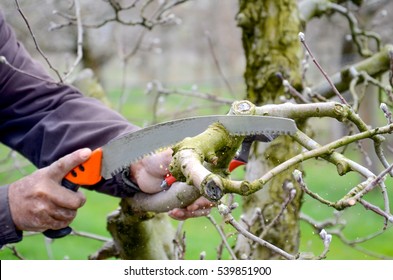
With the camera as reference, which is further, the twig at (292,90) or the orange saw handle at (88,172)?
the twig at (292,90)

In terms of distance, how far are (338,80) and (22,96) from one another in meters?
1.12

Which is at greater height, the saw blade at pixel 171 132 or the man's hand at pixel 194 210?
the saw blade at pixel 171 132

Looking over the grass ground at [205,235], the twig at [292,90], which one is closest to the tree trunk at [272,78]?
the twig at [292,90]

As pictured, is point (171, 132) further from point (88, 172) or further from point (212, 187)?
point (212, 187)

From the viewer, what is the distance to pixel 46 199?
1.88 meters

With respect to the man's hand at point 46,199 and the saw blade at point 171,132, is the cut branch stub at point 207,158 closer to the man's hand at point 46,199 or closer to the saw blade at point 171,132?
the saw blade at point 171,132

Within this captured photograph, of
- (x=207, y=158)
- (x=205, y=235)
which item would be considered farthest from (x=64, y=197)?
(x=205, y=235)

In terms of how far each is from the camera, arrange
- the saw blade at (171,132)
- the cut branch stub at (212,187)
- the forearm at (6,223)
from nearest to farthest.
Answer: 1. the cut branch stub at (212,187)
2. the saw blade at (171,132)
3. the forearm at (6,223)

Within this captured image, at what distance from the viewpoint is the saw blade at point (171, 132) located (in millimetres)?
1392

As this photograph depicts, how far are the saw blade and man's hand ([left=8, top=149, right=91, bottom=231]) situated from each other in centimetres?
9

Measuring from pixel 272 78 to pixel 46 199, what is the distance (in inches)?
36.9

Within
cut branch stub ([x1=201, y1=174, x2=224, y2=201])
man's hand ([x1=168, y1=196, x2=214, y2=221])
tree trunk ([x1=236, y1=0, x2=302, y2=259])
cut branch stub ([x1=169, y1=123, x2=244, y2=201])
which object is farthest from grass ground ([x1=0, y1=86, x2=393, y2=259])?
cut branch stub ([x1=201, y1=174, x2=224, y2=201])

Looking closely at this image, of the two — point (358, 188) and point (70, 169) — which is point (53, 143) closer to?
point (70, 169)
